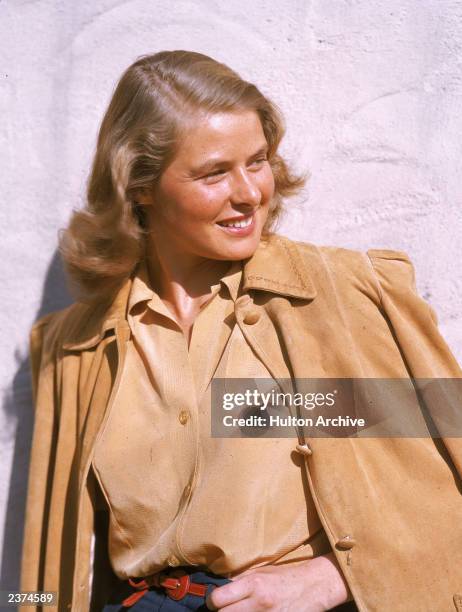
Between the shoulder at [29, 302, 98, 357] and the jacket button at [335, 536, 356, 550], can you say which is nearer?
the jacket button at [335, 536, 356, 550]

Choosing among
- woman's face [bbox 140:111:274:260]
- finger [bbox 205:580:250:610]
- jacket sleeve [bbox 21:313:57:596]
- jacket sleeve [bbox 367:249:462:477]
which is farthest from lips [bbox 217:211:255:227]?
finger [bbox 205:580:250:610]

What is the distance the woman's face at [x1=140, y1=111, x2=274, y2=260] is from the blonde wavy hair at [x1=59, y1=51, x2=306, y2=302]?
0.14ft

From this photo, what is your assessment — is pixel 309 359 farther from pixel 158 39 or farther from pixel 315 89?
pixel 158 39

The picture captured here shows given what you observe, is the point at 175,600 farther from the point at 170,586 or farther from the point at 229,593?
the point at 229,593

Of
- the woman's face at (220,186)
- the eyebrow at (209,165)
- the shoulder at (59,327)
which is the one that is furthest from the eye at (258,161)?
the shoulder at (59,327)

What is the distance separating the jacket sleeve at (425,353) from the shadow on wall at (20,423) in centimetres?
118

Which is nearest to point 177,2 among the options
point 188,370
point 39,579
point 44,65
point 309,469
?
point 44,65

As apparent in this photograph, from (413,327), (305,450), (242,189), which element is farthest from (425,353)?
(242,189)

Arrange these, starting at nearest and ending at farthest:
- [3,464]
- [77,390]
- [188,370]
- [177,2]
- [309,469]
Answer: [309,469] → [188,370] → [77,390] → [177,2] → [3,464]

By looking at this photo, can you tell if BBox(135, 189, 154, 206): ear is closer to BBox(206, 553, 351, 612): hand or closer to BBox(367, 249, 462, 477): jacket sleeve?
BBox(367, 249, 462, 477): jacket sleeve

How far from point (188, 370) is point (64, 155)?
0.99 metres

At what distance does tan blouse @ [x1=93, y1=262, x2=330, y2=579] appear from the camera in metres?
1.82

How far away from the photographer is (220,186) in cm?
194

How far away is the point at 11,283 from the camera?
8.75ft
